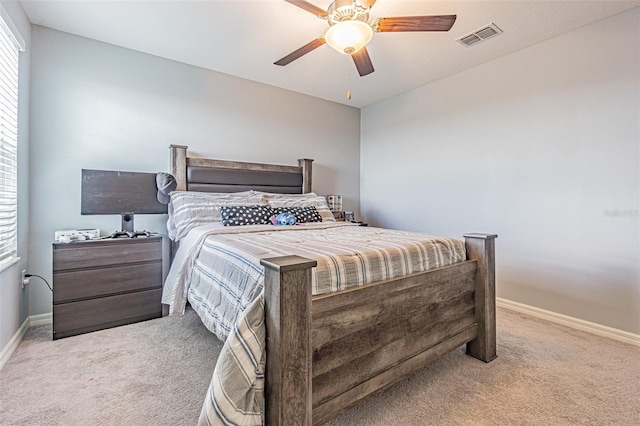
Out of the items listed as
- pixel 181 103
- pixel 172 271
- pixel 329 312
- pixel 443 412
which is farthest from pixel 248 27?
pixel 443 412

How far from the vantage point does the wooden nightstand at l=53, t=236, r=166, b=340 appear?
A: 2.27m

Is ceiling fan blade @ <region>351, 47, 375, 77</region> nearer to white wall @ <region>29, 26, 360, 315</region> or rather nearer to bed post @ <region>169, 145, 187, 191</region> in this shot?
white wall @ <region>29, 26, 360, 315</region>

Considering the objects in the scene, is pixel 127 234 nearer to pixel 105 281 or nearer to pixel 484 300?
pixel 105 281

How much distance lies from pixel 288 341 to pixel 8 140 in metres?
2.55

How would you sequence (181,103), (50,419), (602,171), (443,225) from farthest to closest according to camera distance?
(443,225)
(181,103)
(602,171)
(50,419)

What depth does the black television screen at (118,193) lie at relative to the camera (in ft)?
8.16

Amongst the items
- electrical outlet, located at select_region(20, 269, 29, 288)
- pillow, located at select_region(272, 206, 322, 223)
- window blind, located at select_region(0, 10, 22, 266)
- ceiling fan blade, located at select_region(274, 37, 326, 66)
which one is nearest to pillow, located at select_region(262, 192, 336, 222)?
pillow, located at select_region(272, 206, 322, 223)

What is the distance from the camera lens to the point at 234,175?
11.4ft

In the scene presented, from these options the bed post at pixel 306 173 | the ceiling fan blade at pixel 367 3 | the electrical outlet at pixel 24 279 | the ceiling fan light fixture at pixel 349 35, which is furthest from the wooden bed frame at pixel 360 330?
the electrical outlet at pixel 24 279

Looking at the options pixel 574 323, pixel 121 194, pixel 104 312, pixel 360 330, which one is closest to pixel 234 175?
pixel 121 194

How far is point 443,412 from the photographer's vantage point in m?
A: 1.50

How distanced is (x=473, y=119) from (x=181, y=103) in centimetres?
329

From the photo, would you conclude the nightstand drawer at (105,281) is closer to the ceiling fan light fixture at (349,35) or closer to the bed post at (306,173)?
the bed post at (306,173)

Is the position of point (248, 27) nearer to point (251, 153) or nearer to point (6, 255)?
point (251, 153)
